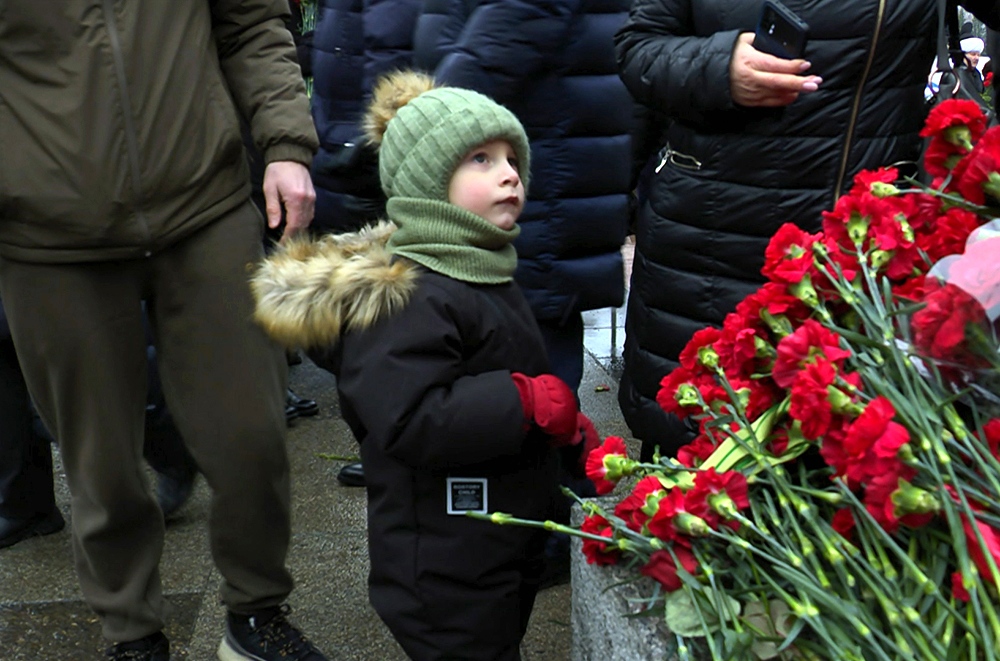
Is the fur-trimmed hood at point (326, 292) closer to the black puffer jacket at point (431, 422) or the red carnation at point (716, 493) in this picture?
the black puffer jacket at point (431, 422)

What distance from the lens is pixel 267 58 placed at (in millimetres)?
2510

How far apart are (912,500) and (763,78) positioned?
155cm

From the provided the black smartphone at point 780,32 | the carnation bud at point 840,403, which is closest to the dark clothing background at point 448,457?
the black smartphone at point 780,32

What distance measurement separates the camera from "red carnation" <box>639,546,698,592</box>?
3.95 feet

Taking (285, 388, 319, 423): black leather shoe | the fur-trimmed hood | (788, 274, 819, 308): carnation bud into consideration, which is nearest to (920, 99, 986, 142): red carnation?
(788, 274, 819, 308): carnation bud

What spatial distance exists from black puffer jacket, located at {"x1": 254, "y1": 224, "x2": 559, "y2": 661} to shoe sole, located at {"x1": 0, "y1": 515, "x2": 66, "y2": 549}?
199 centimetres

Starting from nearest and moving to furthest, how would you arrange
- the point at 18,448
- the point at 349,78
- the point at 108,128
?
the point at 108,128 < the point at 18,448 < the point at 349,78

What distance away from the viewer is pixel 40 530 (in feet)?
12.2

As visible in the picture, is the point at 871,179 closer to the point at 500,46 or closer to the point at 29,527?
the point at 500,46

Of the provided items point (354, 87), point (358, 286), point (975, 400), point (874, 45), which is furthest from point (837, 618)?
point (354, 87)

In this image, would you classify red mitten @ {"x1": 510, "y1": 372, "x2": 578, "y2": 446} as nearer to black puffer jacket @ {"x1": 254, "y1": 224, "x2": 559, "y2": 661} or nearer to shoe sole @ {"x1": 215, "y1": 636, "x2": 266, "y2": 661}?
black puffer jacket @ {"x1": 254, "y1": 224, "x2": 559, "y2": 661}

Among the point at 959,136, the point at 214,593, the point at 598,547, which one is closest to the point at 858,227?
the point at 959,136

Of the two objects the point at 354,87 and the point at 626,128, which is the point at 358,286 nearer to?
the point at 626,128

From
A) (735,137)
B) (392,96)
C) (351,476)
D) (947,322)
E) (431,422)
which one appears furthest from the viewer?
(351,476)
